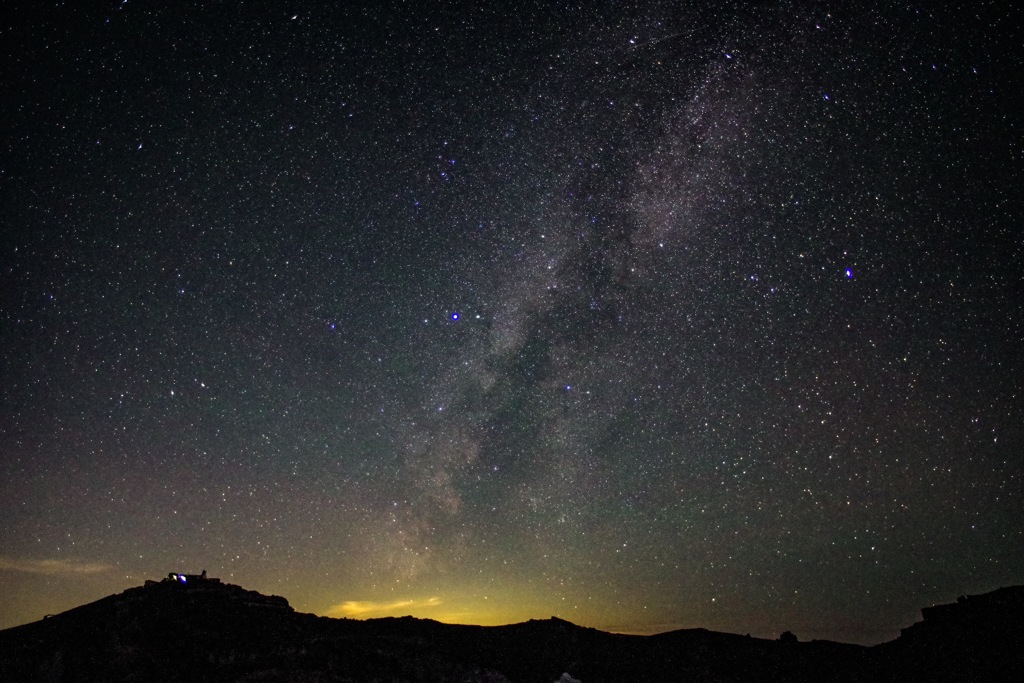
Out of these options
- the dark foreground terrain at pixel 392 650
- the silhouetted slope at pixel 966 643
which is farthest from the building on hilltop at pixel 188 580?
the silhouetted slope at pixel 966 643

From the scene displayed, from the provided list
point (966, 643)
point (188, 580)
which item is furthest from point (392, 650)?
point (966, 643)

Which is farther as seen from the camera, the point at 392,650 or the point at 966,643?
the point at 392,650

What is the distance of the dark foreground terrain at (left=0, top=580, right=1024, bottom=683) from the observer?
119ft

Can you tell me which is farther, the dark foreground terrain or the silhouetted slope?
the dark foreground terrain

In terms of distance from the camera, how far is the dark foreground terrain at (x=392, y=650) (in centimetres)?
3634

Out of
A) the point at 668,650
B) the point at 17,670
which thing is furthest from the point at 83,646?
the point at 668,650

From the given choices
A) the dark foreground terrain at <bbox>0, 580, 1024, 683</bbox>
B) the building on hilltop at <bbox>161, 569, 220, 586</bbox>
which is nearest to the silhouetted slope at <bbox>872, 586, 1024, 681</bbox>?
the dark foreground terrain at <bbox>0, 580, 1024, 683</bbox>

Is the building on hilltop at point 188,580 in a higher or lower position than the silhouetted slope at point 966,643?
higher

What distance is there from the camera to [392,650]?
4806cm

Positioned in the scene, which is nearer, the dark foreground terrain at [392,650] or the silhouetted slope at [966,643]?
the silhouetted slope at [966,643]

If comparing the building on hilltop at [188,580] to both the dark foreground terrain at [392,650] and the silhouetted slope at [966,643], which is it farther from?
the silhouetted slope at [966,643]

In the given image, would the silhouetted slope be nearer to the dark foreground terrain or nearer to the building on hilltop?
the dark foreground terrain

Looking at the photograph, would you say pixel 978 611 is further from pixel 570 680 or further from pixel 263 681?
pixel 263 681

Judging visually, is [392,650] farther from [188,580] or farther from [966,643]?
[966,643]
